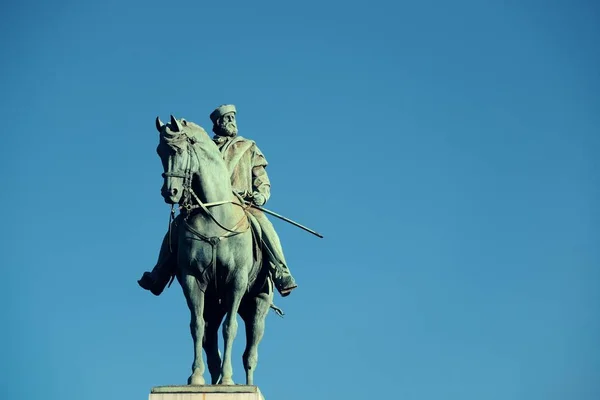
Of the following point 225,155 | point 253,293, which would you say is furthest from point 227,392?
point 225,155

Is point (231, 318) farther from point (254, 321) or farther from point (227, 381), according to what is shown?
point (254, 321)

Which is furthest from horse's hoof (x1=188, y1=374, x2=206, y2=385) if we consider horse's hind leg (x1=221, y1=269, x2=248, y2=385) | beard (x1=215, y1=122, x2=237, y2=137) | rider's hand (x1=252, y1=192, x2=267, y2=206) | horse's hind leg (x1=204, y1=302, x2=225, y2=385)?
beard (x1=215, y1=122, x2=237, y2=137)

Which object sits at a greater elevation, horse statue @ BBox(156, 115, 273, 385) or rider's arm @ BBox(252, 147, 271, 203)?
rider's arm @ BBox(252, 147, 271, 203)

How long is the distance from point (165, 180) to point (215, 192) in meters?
1.08

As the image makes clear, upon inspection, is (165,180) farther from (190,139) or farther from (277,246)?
(277,246)

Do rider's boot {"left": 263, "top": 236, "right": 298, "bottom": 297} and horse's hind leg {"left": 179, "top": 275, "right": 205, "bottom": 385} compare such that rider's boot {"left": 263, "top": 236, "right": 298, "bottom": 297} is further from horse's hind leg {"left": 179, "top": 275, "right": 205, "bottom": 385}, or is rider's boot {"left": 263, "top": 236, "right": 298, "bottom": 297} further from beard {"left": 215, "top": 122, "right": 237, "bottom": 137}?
beard {"left": 215, "top": 122, "right": 237, "bottom": 137}

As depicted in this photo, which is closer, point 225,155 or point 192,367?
point 192,367

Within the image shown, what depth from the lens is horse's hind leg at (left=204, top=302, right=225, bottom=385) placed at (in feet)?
86.0

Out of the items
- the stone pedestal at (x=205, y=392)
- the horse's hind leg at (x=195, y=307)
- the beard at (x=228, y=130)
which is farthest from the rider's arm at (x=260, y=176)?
the stone pedestal at (x=205, y=392)

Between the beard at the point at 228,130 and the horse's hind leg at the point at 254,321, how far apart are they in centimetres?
297

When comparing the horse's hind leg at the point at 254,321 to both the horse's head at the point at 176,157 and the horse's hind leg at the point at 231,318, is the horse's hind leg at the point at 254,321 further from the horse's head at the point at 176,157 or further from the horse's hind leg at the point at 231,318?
the horse's head at the point at 176,157

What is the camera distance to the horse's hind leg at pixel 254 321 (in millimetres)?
26516

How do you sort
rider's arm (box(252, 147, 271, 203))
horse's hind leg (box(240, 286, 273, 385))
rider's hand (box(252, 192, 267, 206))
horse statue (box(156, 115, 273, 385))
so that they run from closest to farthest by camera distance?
1. horse statue (box(156, 115, 273, 385))
2. horse's hind leg (box(240, 286, 273, 385))
3. rider's hand (box(252, 192, 267, 206))
4. rider's arm (box(252, 147, 271, 203))

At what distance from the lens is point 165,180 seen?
80.2ft
